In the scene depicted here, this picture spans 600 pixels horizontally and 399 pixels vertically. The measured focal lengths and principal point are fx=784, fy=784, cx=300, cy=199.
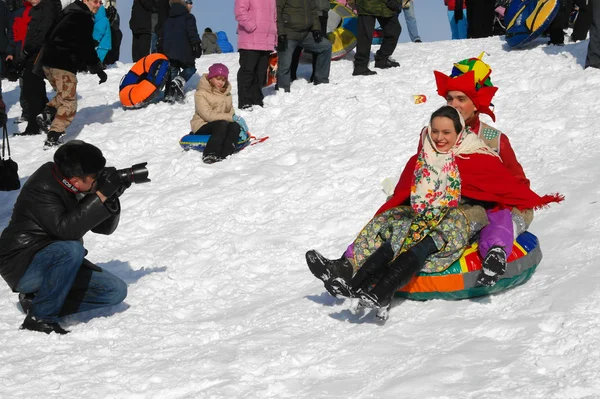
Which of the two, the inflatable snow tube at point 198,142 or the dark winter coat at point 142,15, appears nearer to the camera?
the inflatable snow tube at point 198,142

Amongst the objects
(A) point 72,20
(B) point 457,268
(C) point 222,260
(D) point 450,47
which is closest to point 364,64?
(D) point 450,47

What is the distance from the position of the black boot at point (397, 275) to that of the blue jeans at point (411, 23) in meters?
8.93

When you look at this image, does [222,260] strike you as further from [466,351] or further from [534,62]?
[534,62]

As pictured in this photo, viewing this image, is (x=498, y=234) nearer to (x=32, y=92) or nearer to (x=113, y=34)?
(x=32, y=92)

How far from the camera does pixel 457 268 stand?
455cm

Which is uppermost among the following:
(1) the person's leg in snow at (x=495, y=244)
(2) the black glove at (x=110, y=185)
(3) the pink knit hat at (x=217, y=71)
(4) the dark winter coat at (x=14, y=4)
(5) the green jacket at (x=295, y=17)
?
(5) the green jacket at (x=295, y=17)

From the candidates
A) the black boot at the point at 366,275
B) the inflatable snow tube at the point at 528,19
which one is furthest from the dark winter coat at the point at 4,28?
the black boot at the point at 366,275

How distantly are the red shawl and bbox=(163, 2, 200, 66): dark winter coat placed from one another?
6453 millimetres

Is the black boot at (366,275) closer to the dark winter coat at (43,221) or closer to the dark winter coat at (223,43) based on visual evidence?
the dark winter coat at (43,221)

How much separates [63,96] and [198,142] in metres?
1.89

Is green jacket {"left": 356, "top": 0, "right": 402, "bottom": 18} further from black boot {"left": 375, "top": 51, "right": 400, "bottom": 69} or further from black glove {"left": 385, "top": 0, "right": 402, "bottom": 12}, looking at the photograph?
black boot {"left": 375, "top": 51, "right": 400, "bottom": 69}

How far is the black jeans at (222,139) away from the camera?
8203mm

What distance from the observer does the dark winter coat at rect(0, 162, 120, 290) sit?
4730mm

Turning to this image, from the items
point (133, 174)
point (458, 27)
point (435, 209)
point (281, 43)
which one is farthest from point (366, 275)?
point (458, 27)
